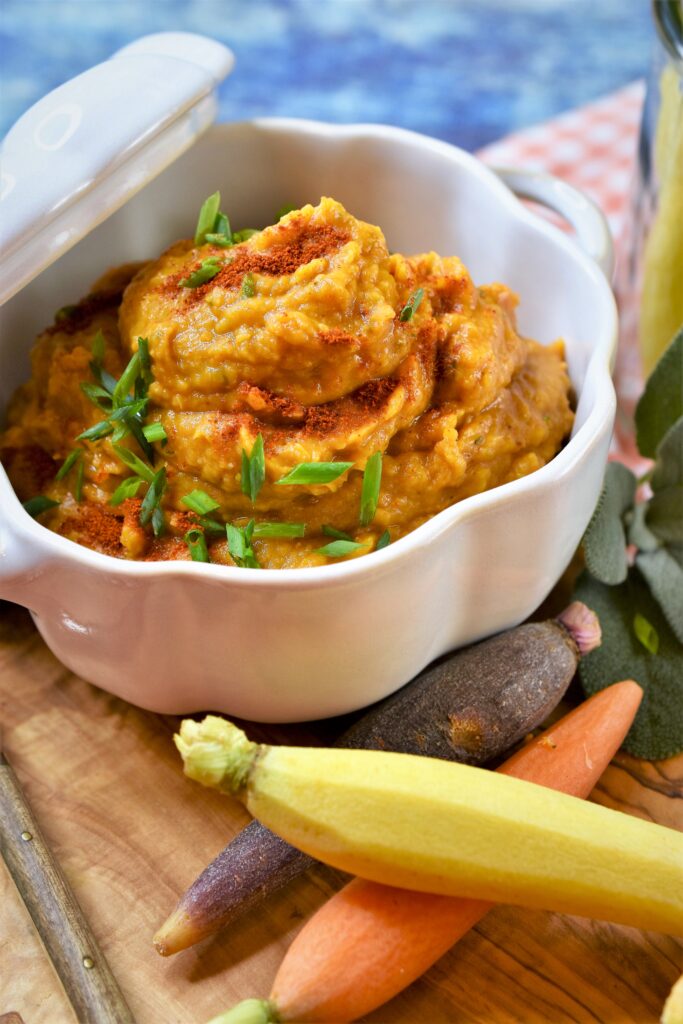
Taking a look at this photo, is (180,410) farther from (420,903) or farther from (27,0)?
(27,0)

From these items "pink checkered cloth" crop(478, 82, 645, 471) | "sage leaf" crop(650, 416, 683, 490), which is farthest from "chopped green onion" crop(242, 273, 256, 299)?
"pink checkered cloth" crop(478, 82, 645, 471)

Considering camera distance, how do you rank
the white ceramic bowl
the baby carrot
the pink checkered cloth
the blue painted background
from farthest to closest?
1. the blue painted background
2. the pink checkered cloth
3. the white ceramic bowl
4. the baby carrot

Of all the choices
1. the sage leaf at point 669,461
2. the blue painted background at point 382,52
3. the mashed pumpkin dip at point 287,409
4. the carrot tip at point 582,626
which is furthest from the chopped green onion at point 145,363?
the blue painted background at point 382,52

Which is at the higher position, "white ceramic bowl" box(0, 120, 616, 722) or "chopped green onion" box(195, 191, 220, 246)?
"chopped green onion" box(195, 191, 220, 246)

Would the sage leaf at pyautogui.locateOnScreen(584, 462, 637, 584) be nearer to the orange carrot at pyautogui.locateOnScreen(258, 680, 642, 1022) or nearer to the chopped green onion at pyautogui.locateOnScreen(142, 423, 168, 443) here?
the orange carrot at pyautogui.locateOnScreen(258, 680, 642, 1022)

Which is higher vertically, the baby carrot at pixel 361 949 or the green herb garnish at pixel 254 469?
the green herb garnish at pixel 254 469

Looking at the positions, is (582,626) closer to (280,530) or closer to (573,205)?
(280,530)

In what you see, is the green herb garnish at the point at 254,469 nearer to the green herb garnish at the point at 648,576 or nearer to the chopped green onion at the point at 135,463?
the chopped green onion at the point at 135,463
